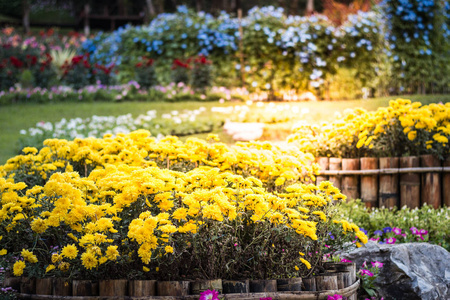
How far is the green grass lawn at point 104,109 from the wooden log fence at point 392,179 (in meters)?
3.53

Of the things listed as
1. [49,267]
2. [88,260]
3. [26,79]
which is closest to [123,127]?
A: [26,79]

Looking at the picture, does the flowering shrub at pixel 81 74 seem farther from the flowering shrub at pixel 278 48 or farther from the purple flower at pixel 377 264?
the purple flower at pixel 377 264

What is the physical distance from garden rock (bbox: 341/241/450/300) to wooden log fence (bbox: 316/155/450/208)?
119 centimetres

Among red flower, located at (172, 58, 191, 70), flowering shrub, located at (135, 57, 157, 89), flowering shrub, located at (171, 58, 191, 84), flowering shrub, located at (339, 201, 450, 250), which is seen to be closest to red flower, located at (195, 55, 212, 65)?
red flower, located at (172, 58, 191, 70)

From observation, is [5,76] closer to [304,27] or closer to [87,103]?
[87,103]

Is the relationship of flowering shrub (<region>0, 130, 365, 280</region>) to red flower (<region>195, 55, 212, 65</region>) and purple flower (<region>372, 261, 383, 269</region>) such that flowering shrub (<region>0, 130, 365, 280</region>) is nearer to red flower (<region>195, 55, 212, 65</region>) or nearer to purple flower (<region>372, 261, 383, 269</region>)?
purple flower (<region>372, 261, 383, 269</region>)

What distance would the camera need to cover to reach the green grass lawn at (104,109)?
343 inches

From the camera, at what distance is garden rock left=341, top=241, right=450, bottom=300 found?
10.5 feet

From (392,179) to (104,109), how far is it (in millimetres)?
6398

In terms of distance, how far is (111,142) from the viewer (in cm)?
414

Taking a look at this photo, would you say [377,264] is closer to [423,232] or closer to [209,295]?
[423,232]

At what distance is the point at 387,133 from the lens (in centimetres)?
477

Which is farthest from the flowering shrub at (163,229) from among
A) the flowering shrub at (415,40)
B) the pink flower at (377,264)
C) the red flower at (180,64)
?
the flowering shrub at (415,40)

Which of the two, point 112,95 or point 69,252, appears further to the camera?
point 112,95
